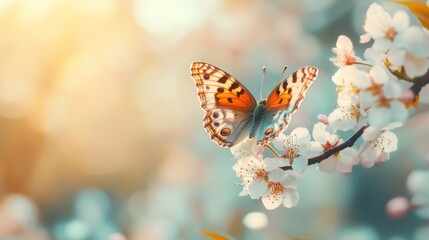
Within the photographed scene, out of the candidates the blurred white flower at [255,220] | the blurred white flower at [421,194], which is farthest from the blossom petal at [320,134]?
the blurred white flower at [255,220]

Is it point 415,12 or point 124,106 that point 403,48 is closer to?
point 415,12

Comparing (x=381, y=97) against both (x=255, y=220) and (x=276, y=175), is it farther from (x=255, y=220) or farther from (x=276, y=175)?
(x=255, y=220)

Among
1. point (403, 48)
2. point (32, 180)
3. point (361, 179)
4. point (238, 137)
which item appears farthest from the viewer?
point (32, 180)

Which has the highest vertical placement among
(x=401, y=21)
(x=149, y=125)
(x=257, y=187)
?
(x=149, y=125)

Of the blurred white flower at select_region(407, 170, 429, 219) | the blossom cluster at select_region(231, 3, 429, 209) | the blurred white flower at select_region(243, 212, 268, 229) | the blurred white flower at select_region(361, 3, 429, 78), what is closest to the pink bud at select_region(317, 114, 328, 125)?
the blossom cluster at select_region(231, 3, 429, 209)

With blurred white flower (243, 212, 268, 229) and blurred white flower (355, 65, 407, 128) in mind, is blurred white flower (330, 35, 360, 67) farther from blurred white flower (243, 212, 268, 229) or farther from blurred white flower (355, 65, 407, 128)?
blurred white flower (243, 212, 268, 229)

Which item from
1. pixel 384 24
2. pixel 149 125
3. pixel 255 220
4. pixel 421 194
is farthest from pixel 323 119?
pixel 149 125

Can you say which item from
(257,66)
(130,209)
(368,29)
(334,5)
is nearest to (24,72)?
(130,209)
